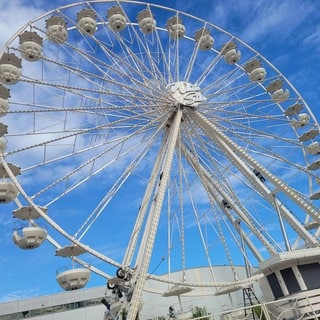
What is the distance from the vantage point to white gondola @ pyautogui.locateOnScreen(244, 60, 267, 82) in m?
22.2

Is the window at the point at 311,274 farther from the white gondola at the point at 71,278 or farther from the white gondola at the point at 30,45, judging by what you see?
the white gondola at the point at 30,45

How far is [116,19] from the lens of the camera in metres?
19.9

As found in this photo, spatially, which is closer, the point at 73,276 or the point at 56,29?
the point at 73,276

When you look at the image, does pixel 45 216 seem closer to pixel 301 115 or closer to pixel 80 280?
pixel 80 280

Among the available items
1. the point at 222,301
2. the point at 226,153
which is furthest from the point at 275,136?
the point at 222,301

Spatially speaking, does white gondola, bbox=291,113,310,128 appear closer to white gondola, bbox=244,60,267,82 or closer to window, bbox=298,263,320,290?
white gondola, bbox=244,60,267,82

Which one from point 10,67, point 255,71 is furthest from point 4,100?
point 255,71

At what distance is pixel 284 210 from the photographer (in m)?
16.5

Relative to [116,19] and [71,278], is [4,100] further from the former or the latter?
[71,278]

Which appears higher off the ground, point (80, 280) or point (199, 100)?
point (199, 100)

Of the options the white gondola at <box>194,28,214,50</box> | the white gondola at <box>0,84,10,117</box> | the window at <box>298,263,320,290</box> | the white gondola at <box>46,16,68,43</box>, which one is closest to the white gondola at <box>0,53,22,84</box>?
the white gondola at <box>0,84,10,117</box>

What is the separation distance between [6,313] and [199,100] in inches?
1270

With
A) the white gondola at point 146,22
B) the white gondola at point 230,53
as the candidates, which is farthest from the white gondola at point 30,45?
the white gondola at point 230,53

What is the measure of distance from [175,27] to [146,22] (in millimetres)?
1934
